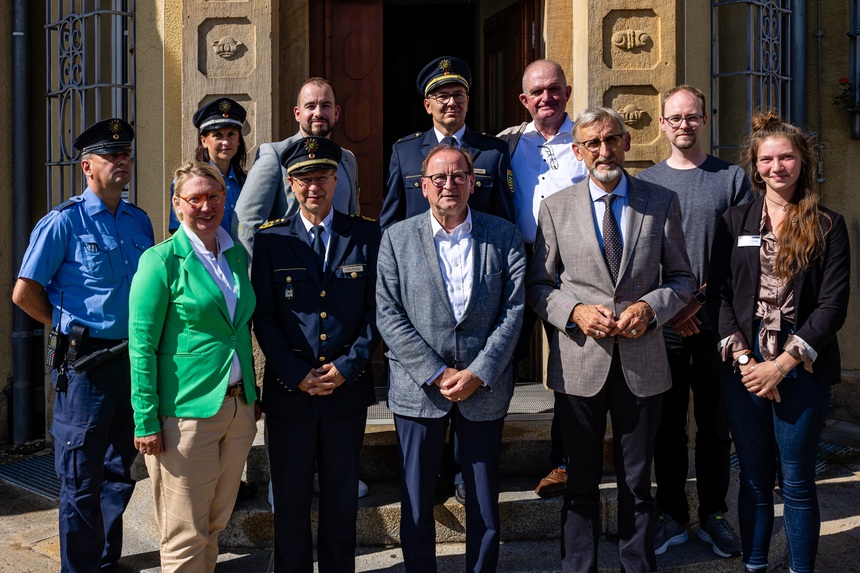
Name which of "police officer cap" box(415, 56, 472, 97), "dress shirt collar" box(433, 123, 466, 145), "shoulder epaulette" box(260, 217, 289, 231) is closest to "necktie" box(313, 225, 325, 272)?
"shoulder epaulette" box(260, 217, 289, 231)

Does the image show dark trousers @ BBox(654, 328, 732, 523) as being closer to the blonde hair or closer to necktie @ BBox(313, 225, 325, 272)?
necktie @ BBox(313, 225, 325, 272)

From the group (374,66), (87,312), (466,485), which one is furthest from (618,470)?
(374,66)

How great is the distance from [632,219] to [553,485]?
4.99ft

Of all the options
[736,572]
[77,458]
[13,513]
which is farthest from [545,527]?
[13,513]

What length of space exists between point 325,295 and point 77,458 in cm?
125

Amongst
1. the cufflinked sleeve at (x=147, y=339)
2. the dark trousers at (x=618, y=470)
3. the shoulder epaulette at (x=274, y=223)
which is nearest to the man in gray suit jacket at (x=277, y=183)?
the shoulder epaulette at (x=274, y=223)

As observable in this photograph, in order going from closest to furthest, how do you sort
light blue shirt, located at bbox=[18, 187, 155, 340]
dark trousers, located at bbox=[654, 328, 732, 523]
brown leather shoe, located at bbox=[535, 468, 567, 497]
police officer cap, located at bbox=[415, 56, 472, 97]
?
light blue shirt, located at bbox=[18, 187, 155, 340] → police officer cap, located at bbox=[415, 56, 472, 97] → dark trousers, located at bbox=[654, 328, 732, 523] → brown leather shoe, located at bbox=[535, 468, 567, 497]

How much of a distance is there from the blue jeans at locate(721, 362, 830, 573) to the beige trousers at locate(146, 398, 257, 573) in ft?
6.98

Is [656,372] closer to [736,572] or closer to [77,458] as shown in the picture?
[736,572]

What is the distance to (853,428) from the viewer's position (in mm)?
7047

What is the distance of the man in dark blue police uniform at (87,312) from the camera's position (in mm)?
3756

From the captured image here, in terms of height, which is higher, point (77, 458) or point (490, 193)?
point (490, 193)

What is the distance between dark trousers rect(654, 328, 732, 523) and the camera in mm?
4227

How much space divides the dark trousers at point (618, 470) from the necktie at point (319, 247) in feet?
3.86
